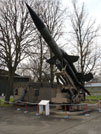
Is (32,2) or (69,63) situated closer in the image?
(69,63)

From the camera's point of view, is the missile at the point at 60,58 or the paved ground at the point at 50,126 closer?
the paved ground at the point at 50,126

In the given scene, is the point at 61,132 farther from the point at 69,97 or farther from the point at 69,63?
the point at 69,63

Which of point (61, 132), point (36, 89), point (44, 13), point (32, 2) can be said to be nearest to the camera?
point (61, 132)

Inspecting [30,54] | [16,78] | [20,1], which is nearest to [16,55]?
[30,54]

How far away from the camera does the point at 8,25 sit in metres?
15.5

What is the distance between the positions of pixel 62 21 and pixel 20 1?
211 inches

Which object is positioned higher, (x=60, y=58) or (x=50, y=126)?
(x=60, y=58)

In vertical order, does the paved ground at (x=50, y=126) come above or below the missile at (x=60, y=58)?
below

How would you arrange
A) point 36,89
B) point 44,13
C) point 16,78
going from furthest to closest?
point 16,78
point 44,13
point 36,89

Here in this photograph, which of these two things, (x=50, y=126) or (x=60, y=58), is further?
(x=60, y=58)

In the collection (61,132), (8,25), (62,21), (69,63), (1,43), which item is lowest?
(61,132)

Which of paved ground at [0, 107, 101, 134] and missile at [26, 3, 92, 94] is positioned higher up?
missile at [26, 3, 92, 94]

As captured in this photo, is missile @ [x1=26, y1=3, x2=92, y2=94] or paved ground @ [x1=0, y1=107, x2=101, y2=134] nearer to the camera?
paved ground @ [x1=0, y1=107, x2=101, y2=134]

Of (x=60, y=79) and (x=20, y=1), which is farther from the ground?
(x=20, y=1)
